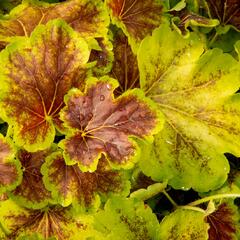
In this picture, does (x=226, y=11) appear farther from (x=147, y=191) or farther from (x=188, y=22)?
(x=147, y=191)

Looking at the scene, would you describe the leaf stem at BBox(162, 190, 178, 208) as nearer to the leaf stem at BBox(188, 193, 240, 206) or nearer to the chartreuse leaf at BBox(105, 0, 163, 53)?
the leaf stem at BBox(188, 193, 240, 206)

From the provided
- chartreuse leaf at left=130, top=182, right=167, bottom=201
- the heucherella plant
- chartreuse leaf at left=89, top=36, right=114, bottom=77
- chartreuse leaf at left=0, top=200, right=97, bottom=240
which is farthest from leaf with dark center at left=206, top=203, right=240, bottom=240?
chartreuse leaf at left=89, top=36, right=114, bottom=77

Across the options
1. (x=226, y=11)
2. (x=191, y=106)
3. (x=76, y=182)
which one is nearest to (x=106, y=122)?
(x=76, y=182)

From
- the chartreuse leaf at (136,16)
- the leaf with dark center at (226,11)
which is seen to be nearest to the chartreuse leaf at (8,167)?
the chartreuse leaf at (136,16)

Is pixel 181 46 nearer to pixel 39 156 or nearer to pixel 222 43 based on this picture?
pixel 222 43

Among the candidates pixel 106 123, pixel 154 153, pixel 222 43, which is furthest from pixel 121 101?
pixel 222 43

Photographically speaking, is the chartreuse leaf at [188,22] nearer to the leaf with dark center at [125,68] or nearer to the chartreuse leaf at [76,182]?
the leaf with dark center at [125,68]
